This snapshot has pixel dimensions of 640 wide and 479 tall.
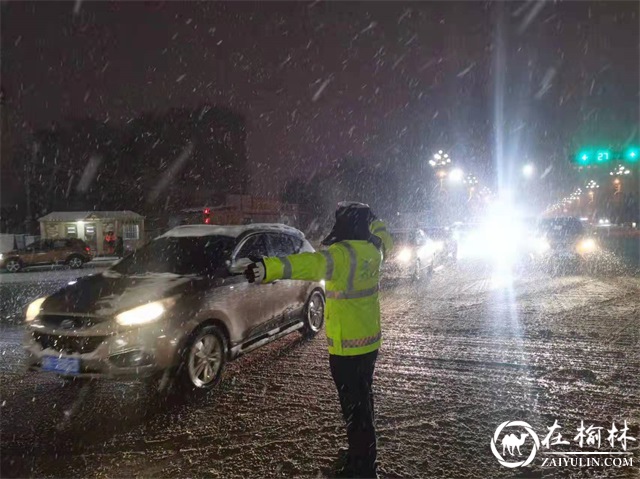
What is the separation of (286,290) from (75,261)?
20.9 m

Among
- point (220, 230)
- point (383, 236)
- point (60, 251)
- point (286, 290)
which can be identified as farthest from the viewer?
point (60, 251)

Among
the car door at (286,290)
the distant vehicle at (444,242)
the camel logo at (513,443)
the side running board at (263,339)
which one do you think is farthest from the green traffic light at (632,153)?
the camel logo at (513,443)

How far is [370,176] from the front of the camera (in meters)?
60.0

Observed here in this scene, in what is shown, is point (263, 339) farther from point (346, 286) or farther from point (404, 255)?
point (404, 255)

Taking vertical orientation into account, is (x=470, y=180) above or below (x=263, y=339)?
above

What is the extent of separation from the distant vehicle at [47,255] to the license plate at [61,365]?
68.8 ft

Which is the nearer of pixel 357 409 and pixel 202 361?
pixel 357 409

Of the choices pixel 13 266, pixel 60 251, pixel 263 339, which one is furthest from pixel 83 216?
pixel 263 339

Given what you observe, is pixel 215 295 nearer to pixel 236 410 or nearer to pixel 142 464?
pixel 236 410

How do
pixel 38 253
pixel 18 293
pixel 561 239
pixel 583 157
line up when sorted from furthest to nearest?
1. pixel 583 157
2. pixel 38 253
3. pixel 561 239
4. pixel 18 293

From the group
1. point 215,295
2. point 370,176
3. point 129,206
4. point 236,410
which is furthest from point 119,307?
point 370,176

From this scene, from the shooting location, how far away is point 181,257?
19.8 ft

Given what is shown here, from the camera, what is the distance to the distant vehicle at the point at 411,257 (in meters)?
14.5

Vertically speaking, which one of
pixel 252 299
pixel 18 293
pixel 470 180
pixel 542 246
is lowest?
pixel 252 299
